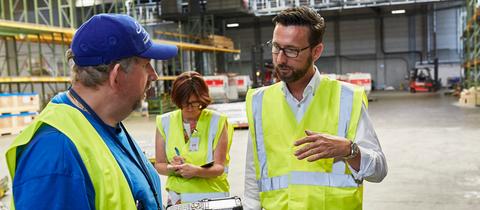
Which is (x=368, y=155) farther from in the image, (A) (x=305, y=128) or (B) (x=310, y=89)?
(B) (x=310, y=89)

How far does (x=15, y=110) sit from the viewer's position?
45.5ft

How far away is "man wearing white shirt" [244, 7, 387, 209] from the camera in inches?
83.5

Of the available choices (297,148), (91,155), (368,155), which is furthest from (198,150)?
(91,155)

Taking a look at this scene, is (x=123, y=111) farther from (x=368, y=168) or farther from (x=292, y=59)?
(x=368, y=168)

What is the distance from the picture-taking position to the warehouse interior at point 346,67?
25.1 ft

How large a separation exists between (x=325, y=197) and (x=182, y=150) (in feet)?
4.75

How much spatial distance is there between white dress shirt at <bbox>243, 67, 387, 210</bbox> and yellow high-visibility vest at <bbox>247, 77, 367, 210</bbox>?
0.10 ft

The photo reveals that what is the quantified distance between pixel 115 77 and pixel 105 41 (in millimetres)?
Answer: 127

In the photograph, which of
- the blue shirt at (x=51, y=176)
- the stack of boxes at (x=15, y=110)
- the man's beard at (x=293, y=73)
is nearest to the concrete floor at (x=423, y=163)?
the stack of boxes at (x=15, y=110)

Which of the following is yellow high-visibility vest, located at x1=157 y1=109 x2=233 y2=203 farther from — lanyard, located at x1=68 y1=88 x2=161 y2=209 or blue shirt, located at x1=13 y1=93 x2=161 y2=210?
blue shirt, located at x1=13 y1=93 x2=161 y2=210

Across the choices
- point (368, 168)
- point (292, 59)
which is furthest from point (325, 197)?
point (292, 59)

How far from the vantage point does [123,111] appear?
1.55 meters

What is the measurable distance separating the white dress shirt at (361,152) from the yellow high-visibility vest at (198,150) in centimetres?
83

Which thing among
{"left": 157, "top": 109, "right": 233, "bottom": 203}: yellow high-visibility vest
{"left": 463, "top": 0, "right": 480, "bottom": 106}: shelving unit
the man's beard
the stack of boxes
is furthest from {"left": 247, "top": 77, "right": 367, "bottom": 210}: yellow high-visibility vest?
{"left": 463, "top": 0, "right": 480, "bottom": 106}: shelving unit
